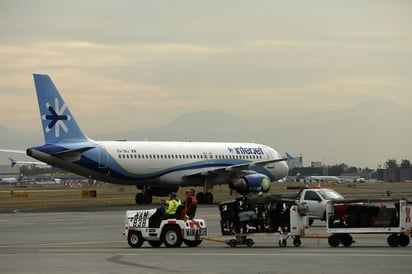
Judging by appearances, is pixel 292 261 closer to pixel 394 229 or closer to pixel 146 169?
pixel 394 229

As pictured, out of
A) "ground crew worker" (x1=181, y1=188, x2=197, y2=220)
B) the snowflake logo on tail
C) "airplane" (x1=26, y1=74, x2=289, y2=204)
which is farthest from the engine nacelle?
"ground crew worker" (x1=181, y1=188, x2=197, y2=220)

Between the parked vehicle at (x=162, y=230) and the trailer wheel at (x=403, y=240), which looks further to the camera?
the parked vehicle at (x=162, y=230)

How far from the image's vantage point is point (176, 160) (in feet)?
209

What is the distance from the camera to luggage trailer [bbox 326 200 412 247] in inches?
1017

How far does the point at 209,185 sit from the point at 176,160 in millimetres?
3233

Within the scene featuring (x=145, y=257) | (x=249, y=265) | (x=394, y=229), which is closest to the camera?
(x=249, y=265)

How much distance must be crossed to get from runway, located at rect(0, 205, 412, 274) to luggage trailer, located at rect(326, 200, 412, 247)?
433mm

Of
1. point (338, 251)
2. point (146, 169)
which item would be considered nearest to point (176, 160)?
point (146, 169)

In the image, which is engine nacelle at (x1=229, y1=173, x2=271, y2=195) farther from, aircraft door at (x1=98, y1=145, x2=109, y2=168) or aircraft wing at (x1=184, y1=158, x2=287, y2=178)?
aircraft door at (x1=98, y1=145, x2=109, y2=168)

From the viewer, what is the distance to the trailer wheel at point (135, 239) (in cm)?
2722

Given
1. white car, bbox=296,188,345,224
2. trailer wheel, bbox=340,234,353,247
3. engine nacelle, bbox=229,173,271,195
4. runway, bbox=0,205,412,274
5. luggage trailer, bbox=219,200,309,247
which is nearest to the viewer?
runway, bbox=0,205,412,274

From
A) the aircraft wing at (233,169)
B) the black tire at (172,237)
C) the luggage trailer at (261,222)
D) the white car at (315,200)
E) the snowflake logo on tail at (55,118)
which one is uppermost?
the snowflake logo on tail at (55,118)

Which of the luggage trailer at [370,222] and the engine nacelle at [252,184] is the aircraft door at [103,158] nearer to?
the engine nacelle at [252,184]

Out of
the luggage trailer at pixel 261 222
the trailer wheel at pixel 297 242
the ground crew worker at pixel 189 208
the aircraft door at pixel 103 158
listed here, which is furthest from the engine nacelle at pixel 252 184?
the trailer wheel at pixel 297 242
